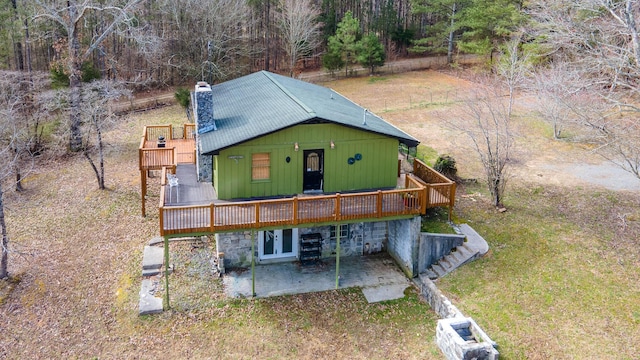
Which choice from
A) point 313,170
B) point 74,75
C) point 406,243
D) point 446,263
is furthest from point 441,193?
point 74,75

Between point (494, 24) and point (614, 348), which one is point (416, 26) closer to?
point (494, 24)

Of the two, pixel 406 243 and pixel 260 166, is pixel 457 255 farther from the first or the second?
pixel 260 166

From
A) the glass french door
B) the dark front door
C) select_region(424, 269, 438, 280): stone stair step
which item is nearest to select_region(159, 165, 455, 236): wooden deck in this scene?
the dark front door

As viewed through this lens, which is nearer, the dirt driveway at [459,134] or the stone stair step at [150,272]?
the stone stair step at [150,272]

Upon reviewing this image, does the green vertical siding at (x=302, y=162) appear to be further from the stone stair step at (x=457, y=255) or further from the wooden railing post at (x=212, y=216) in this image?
the stone stair step at (x=457, y=255)

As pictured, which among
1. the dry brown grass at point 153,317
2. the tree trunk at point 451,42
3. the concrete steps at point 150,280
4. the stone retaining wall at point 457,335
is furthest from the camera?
the tree trunk at point 451,42

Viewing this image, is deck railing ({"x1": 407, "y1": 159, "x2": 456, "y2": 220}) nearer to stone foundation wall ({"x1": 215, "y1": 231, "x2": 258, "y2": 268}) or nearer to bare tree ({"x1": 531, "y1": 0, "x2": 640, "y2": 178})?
stone foundation wall ({"x1": 215, "y1": 231, "x2": 258, "y2": 268})

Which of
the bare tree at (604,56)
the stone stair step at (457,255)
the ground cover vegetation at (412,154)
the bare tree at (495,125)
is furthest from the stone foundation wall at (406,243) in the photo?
the bare tree at (604,56)
